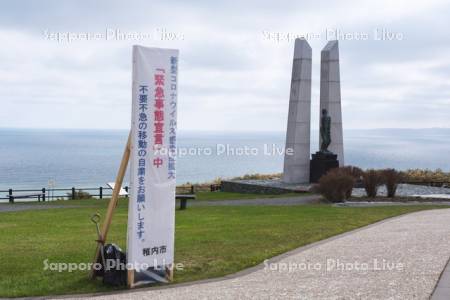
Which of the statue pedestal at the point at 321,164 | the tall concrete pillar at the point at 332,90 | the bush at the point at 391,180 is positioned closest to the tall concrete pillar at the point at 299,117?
the statue pedestal at the point at 321,164

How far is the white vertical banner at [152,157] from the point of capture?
353 inches

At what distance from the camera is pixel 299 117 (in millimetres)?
32094

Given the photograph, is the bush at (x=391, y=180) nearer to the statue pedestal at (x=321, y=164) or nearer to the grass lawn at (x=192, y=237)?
the grass lawn at (x=192, y=237)

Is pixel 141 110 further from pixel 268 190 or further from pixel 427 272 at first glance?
pixel 268 190

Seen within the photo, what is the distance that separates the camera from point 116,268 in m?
9.09

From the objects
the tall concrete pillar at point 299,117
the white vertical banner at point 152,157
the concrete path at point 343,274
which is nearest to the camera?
the concrete path at point 343,274

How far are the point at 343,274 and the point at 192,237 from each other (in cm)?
480

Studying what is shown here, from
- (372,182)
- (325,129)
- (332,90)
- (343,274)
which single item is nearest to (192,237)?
(343,274)

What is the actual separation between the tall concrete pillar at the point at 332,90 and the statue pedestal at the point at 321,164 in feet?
3.99

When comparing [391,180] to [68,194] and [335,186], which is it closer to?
[335,186]

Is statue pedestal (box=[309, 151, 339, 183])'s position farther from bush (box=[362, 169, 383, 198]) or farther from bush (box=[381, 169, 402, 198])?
bush (box=[381, 169, 402, 198])

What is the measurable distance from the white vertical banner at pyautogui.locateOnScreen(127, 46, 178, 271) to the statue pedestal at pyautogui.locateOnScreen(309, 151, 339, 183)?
23212mm

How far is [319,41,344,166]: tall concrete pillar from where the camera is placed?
107 ft

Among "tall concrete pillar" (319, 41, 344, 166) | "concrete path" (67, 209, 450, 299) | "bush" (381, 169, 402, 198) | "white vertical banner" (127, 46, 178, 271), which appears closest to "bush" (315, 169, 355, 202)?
"bush" (381, 169, 402, 198)
